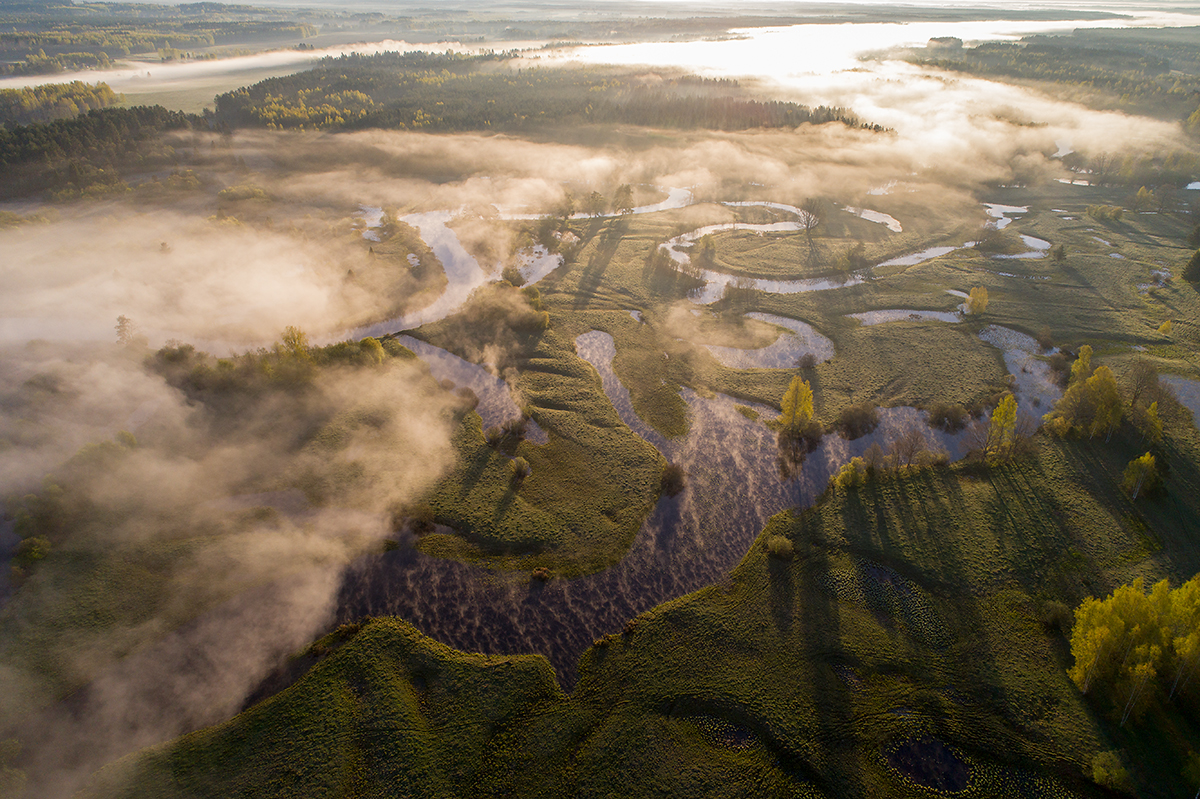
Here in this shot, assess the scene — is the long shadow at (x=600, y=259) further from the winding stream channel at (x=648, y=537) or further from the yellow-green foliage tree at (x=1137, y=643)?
the yellow-green foliage tree at (x=1137, y=643)

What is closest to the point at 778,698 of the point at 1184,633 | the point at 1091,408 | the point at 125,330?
the point at 1184,633

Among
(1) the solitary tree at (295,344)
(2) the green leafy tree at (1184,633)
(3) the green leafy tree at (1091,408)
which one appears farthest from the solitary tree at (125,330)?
(3) the green leafy tree at (1091,408)

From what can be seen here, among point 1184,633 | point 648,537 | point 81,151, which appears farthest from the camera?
point 81,151

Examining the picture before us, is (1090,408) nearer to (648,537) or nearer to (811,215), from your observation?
(648,537)

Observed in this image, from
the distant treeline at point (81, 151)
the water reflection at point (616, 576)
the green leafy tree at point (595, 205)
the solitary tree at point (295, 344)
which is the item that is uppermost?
the distant treeline at point (81, 151)

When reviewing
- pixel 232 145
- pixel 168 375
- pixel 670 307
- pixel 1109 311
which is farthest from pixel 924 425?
pixel 232 145
